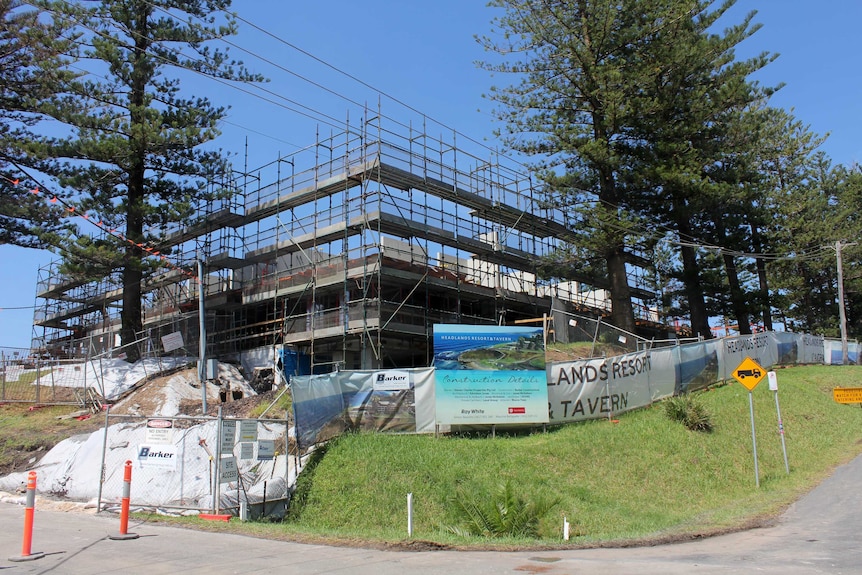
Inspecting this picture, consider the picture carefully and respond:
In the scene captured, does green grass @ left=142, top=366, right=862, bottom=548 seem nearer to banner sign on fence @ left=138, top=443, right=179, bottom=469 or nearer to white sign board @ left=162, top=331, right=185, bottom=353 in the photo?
banner sign on fence @ left=138, top=443, right=179, bottom=469

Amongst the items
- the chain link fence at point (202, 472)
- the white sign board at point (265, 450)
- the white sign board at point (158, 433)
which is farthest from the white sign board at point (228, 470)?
the white sign board at point (158, 433)

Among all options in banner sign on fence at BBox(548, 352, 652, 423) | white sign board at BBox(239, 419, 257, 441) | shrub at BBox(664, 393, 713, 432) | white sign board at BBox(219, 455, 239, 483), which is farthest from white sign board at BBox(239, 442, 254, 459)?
shrub at BBox(664, 393, 713, 432)

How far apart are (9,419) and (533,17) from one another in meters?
24.8

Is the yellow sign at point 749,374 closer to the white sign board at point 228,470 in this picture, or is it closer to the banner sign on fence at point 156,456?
the white sign board at point 228,470

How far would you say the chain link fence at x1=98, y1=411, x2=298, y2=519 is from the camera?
42.2 ft

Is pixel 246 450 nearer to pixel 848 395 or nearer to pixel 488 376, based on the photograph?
pixel 488 376

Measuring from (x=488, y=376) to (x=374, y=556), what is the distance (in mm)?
8801

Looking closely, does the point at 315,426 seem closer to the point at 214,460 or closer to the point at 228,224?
the point at 214,460

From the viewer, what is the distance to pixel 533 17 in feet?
98.2

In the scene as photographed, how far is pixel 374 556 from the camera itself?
350 inches

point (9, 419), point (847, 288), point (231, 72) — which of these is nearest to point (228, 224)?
point (231, 72)

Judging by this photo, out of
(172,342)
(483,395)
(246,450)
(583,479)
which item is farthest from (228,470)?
(172,342)

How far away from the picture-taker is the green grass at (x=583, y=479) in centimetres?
1212

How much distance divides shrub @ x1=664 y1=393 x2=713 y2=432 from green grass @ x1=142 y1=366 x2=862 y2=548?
0.76 ft
